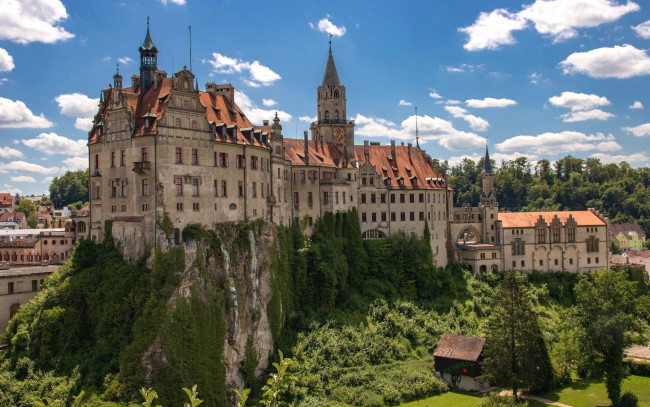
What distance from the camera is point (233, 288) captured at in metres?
52.2

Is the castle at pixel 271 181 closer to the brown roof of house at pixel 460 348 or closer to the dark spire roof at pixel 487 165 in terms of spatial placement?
the dark spire roof at pixel 487 165

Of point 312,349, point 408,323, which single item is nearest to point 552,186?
point 408,323

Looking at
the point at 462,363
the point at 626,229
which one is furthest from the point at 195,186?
the point at 626,229

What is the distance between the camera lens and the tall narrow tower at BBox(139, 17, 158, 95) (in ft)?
186

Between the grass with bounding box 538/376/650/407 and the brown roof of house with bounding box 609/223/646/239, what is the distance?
310 feet

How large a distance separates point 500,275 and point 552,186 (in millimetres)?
90213

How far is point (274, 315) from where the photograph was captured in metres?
57.5

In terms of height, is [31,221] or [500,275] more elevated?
[31,221]

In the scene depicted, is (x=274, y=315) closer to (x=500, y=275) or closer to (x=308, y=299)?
(x=308, y=299)

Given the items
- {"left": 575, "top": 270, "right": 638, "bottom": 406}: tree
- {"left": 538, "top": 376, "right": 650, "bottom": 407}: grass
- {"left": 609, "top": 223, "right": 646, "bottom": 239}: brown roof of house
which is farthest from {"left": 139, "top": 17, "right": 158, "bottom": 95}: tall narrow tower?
{"left": 609, "top": 223, "right": 646, "bottom": 239}: brown roof of house

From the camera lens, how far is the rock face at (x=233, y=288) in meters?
48.7

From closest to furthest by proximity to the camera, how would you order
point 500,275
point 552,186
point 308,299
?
point 308,299
point 500,275
point 552,186

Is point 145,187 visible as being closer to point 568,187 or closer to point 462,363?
point 462,363

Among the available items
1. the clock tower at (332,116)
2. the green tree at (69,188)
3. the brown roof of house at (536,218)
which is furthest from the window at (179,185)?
the green tree at (69,188)
